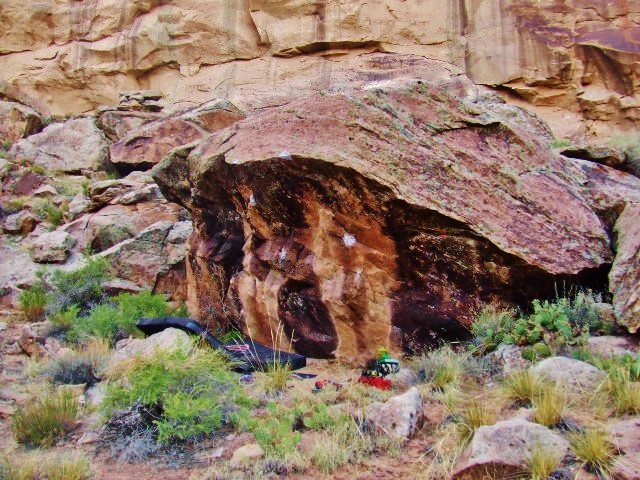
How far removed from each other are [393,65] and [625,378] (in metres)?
17.4

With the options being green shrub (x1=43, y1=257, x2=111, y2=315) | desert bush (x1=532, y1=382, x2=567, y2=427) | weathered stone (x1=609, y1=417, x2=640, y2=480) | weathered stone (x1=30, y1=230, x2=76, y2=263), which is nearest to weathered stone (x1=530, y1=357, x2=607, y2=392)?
desert bush (x1=532, y1=382, x2=567, y2=427)

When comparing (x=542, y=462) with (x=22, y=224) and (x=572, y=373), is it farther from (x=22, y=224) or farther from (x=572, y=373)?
(x=22, y=224)

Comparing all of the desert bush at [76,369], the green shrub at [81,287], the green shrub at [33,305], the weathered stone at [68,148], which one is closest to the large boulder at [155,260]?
the green shrub at [81,287]

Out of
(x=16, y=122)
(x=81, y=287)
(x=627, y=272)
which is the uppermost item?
(x=16, y=122)

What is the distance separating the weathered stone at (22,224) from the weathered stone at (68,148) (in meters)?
3.41

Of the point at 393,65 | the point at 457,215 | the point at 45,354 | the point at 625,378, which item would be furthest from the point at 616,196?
the point at 393,65

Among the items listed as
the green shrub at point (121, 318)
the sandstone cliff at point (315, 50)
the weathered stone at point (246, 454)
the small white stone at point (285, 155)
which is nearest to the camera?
the weathered stone at point (246, 454)

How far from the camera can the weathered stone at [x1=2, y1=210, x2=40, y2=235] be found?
12523 mm

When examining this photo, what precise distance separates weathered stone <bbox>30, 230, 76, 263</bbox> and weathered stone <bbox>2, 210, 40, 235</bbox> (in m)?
1.68

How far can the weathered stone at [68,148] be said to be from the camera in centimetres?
1584

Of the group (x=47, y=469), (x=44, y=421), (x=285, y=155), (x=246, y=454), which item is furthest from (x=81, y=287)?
(x=246, y=454)

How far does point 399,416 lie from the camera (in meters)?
3.67

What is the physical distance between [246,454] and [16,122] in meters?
18.2

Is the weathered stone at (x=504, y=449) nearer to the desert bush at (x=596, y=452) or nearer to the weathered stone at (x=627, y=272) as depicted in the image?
A: the desert bush at (x=596, y=452)
